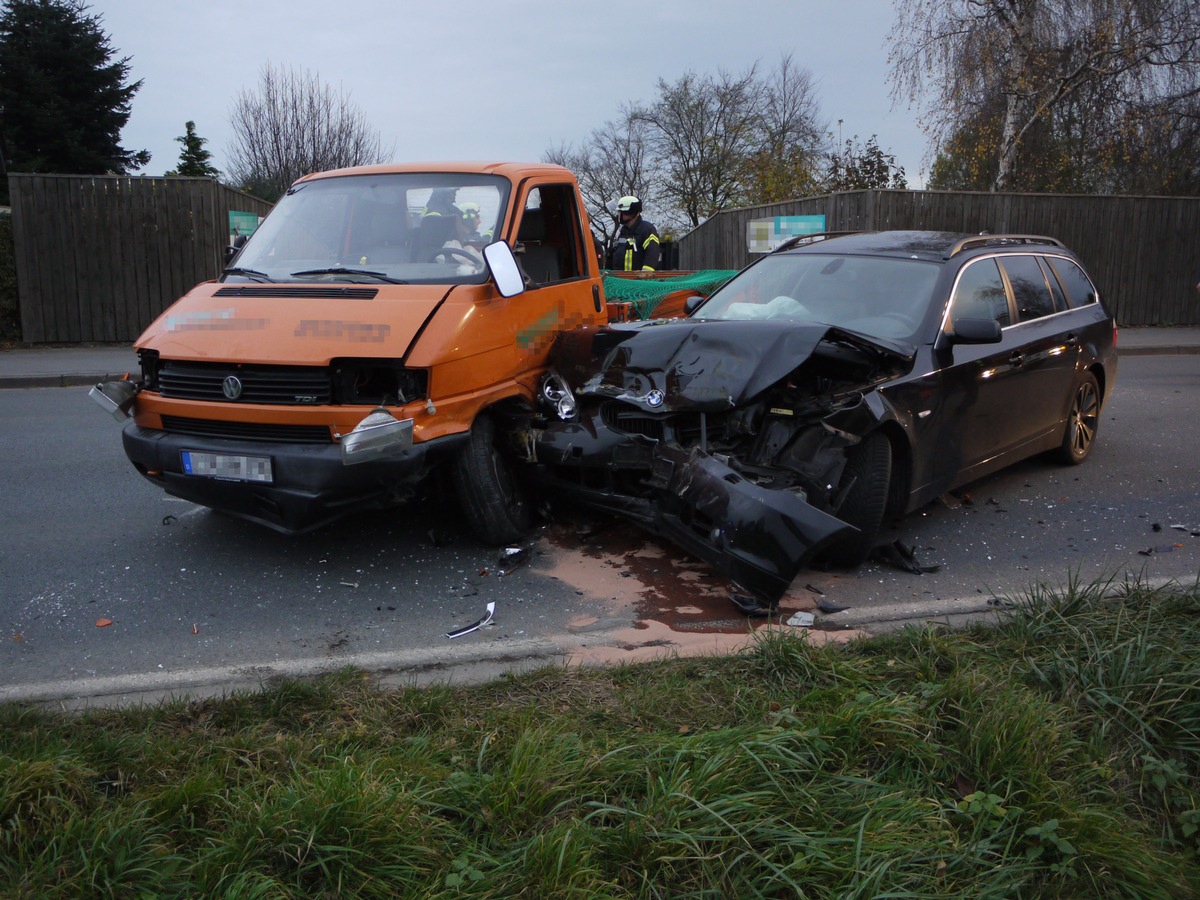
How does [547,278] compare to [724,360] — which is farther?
[547,278]

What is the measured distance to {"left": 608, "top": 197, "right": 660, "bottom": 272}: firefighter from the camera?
10.8 m

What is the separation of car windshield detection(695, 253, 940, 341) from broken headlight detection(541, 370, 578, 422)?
125 cm

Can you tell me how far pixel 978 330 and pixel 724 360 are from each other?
154cm

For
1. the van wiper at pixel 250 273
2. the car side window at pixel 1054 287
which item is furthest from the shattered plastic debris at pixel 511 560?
the car side window at pixel 1054 287

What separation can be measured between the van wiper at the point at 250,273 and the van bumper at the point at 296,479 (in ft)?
3.67

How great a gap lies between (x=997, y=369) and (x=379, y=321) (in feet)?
12.2

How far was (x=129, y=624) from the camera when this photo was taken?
4.47 metres

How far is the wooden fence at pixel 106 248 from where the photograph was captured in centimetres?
1475

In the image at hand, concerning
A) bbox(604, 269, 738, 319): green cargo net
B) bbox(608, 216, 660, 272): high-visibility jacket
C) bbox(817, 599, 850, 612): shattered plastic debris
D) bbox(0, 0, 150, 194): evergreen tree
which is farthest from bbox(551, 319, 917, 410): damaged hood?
bbox(0, 0, 150, 194): evergreen tree

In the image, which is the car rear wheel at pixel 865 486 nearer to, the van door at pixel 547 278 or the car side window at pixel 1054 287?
the van door at pixel 547 278

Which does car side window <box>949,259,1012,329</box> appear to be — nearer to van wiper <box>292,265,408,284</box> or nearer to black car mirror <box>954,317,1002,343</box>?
black car mirror <box>954,317,1002,343</box>

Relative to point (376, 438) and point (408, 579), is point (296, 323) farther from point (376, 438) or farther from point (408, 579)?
point (408, 579)

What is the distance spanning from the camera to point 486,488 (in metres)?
5.23

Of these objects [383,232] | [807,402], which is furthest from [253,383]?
[807,402]
